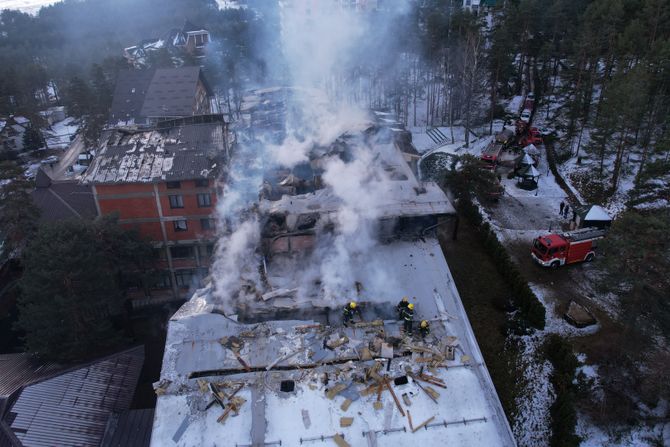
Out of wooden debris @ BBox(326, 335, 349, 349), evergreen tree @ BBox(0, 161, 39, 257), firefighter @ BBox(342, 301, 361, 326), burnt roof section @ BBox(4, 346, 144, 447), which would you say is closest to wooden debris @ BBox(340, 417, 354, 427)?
wooden debris @ BBox(326, 335, 349, 349)

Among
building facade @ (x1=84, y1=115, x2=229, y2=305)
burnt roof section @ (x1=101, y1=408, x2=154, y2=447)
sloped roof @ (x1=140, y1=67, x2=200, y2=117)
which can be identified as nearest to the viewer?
burnt roof section @ (x1=101, y1=408, x2=154, y2=447)

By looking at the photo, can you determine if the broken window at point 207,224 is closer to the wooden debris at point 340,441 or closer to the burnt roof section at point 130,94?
the wooden debris at point 340,441

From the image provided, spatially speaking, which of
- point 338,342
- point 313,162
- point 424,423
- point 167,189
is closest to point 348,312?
point 338,342

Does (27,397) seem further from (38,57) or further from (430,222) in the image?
(38,57)

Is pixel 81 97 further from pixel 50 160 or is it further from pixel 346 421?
pixel 346 421

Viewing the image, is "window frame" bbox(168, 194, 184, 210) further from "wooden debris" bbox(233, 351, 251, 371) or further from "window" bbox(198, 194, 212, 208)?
"wooden debris" bbox(233, 351, 251, 371)

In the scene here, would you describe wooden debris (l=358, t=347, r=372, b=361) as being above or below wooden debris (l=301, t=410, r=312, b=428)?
above

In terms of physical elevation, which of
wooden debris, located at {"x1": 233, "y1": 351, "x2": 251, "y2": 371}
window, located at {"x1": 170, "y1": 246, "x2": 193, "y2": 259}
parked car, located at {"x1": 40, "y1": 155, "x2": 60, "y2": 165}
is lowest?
window, located at {"x1": 170, "y1": 246, "x2": 193, "y2": 259}

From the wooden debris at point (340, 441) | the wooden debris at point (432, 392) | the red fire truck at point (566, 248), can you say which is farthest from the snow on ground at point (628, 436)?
the wooden debris at point (340, 441)
